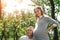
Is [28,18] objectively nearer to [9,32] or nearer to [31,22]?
[31,22]

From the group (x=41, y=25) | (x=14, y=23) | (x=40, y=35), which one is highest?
(x=41, y=25)

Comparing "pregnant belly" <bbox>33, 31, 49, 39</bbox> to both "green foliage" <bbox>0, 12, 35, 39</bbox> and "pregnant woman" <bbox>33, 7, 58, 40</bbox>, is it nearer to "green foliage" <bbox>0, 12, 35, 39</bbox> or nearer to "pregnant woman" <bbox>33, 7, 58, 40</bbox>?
"pregnant woman" <bbox>33, 7, 58, 40</bbox>

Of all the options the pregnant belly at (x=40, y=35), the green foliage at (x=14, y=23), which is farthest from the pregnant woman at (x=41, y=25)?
the green foliage at (x=14, y=23)

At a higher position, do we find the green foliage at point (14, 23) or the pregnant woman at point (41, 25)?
the pregnant woman at point (41, 25)

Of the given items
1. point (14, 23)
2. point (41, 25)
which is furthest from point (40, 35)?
point (14, 23)

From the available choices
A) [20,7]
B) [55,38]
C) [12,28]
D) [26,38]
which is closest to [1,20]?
[12,28]

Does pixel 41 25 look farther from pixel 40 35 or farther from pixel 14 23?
pixel 14 23

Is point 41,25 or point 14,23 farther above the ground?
point 41,25

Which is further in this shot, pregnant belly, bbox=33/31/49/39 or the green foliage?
the green foliage

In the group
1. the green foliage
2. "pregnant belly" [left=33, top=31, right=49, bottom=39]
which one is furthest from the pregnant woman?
the green foliage

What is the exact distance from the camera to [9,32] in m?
29.0

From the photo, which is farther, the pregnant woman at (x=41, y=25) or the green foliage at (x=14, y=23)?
the green foliage at (x=14, y=23)

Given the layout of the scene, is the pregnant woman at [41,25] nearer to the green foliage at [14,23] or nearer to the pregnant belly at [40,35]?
the pregnant belly at [40,35]

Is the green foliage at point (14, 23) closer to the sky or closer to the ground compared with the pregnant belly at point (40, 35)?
closer to the ground
